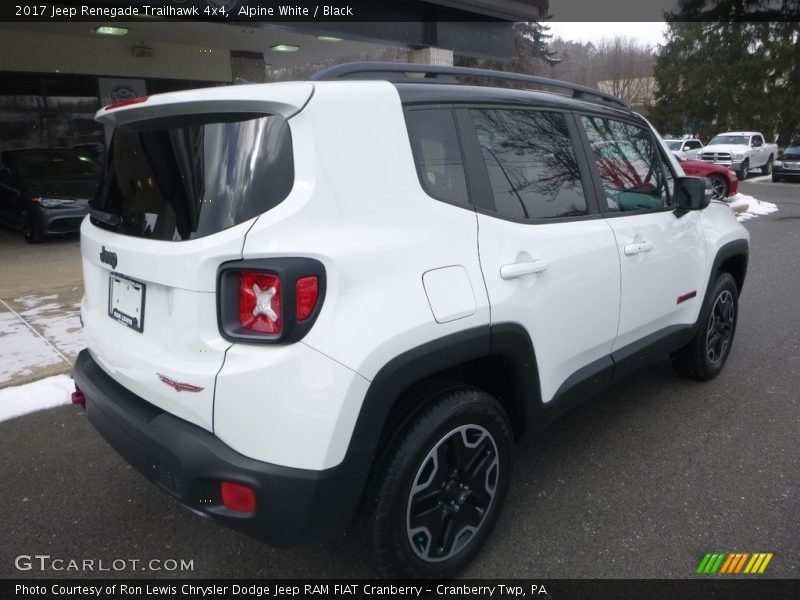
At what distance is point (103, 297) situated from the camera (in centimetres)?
247

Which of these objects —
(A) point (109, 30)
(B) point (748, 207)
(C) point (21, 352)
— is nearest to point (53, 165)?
(A) point (109, 30)

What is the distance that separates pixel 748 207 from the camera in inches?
572

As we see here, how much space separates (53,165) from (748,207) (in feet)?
48.6

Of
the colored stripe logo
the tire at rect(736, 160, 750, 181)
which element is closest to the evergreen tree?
the tire at rect(736, 160, 750, 181)

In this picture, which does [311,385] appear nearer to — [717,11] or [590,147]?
[590,147]

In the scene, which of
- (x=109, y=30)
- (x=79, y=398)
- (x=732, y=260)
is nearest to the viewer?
(x=79, y=398)

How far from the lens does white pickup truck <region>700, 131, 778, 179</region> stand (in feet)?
76.3

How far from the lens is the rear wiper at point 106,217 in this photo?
236cm

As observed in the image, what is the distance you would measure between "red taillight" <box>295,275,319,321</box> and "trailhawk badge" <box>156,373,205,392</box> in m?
0.42

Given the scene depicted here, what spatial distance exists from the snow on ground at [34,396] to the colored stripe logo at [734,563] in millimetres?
3734

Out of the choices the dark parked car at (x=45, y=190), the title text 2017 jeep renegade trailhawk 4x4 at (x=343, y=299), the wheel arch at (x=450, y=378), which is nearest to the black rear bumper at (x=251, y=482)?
the title text 2017 jeep renegade trailhawk 4x4 at (x=343, y=299)

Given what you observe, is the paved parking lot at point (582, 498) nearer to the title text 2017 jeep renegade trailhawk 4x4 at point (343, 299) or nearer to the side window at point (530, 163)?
the title text 2017 jeep renegade trailhawk 4x4 at point (343, 299)

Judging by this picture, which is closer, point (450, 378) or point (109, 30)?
point (450, 378)

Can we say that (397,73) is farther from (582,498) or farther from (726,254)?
(726,254)
